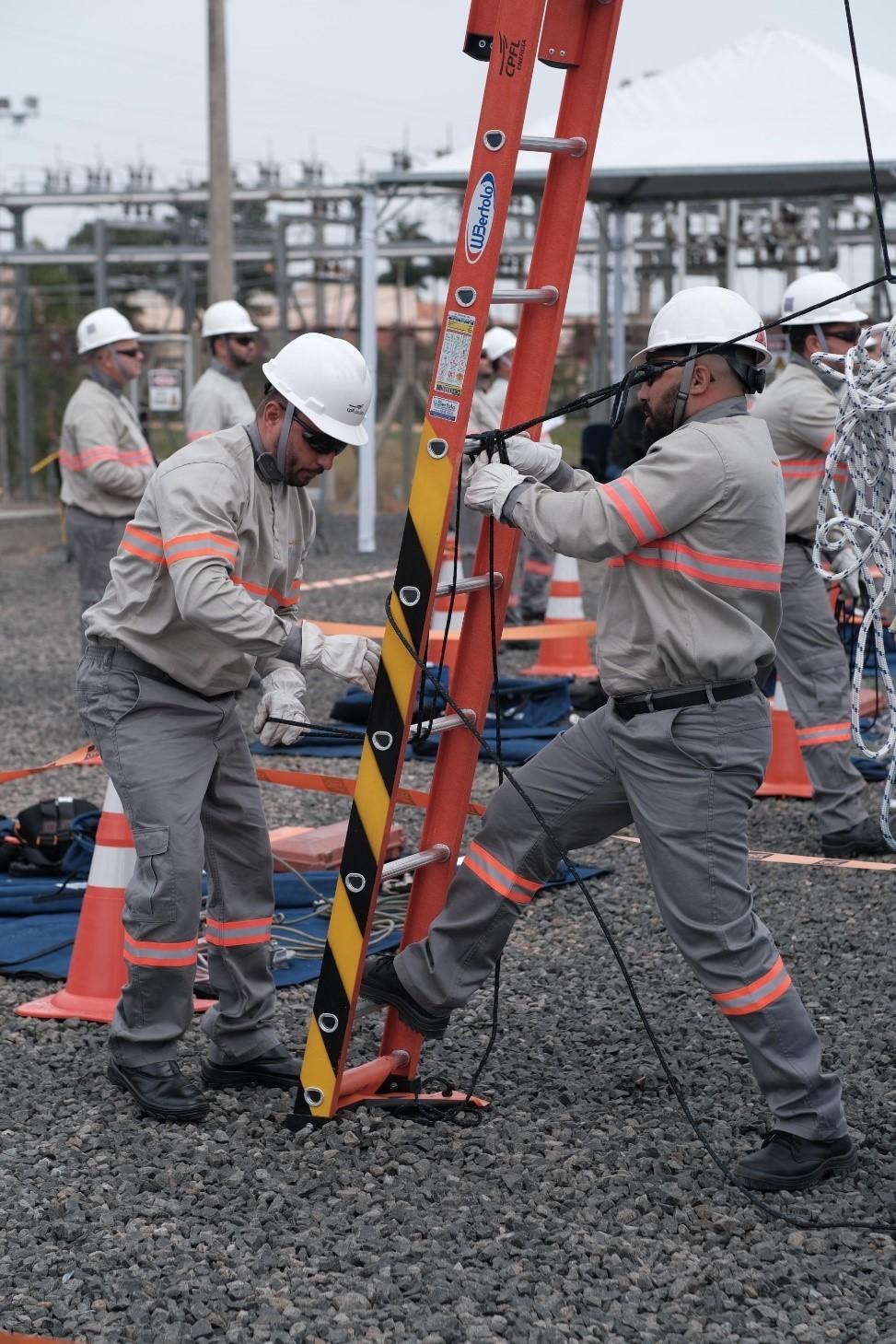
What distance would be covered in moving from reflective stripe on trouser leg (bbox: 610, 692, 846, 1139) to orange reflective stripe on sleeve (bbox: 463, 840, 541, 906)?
375mm

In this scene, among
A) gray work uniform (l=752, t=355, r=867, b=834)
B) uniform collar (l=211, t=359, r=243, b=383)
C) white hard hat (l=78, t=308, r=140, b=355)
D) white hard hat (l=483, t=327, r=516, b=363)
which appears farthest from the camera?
white hard hat (l=483, t=327, r=516, b=363)

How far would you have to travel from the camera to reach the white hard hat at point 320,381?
422 centimetres

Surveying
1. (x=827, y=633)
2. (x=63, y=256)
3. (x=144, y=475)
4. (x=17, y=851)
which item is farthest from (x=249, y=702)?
(x=63, y=256)

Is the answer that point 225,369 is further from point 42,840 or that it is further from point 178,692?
point 178,692

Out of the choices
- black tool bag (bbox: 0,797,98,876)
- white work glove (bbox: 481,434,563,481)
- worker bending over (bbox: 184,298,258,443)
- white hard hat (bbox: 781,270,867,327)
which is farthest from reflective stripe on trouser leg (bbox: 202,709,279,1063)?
worker bending over (bbox: 184,298,258,443)

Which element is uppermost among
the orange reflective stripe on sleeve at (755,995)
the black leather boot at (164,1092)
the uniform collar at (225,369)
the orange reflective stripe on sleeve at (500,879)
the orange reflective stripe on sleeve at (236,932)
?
the uniform collar at (225,369)

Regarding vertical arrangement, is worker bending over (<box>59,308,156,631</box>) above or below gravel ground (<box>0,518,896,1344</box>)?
above

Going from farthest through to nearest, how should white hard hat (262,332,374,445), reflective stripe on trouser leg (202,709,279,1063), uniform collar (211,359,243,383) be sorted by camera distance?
uniform collar (211,359,243,383) < reflective stripe on trouser leg (202,709,279,1063) < white hard hat (262,332,374,445)

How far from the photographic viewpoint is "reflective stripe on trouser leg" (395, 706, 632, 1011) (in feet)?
13.5

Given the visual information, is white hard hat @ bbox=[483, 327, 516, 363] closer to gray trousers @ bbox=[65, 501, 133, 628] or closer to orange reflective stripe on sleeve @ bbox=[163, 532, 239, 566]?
gray trousers @ bbox=[65, 501, 133, 628]

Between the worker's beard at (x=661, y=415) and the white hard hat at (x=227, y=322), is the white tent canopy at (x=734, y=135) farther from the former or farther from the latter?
the worker's beard at (x=661, y=415)

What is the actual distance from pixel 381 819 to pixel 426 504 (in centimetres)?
82

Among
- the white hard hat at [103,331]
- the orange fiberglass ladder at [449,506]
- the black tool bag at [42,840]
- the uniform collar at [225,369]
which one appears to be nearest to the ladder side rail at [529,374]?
the orange fiberglass ladder at [449,506]

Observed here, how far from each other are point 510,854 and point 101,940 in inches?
68.6
